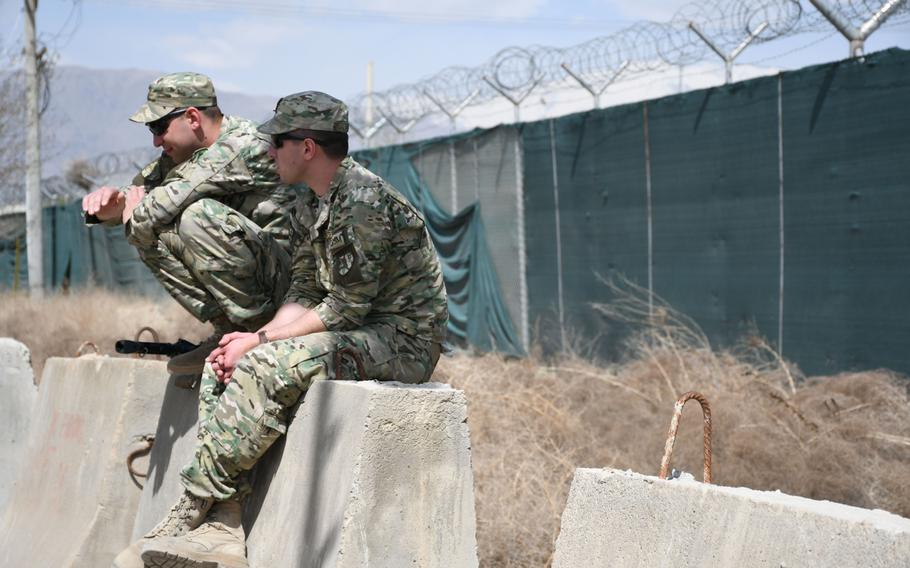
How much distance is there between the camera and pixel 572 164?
1000cm

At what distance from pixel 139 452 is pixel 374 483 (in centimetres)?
232

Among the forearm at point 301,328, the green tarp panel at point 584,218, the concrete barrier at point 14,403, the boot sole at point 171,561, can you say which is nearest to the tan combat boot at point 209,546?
the boot sole at point 171,561

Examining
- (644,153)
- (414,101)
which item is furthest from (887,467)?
(414,101)

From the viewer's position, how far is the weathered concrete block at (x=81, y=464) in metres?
5.13

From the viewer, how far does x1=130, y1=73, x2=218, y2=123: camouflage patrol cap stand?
15.1 feet

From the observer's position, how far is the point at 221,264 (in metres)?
4.37

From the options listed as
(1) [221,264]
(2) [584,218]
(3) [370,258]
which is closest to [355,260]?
(3) [370,258]

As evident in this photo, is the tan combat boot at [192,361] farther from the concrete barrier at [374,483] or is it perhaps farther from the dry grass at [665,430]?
the dry grass at [665,430]

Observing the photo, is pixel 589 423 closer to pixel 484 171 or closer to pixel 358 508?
pixel 358 508

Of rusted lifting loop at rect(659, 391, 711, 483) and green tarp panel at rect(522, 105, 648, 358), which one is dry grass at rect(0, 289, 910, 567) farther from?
rusted lifting loop at rect(659, 391, 711, 483)

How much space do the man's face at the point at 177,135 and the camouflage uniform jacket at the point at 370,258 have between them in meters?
0.99

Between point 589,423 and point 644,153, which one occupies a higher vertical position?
point 644,153

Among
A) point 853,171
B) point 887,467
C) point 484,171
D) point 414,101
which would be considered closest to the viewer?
point 887,467

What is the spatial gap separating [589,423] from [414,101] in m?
6.70
